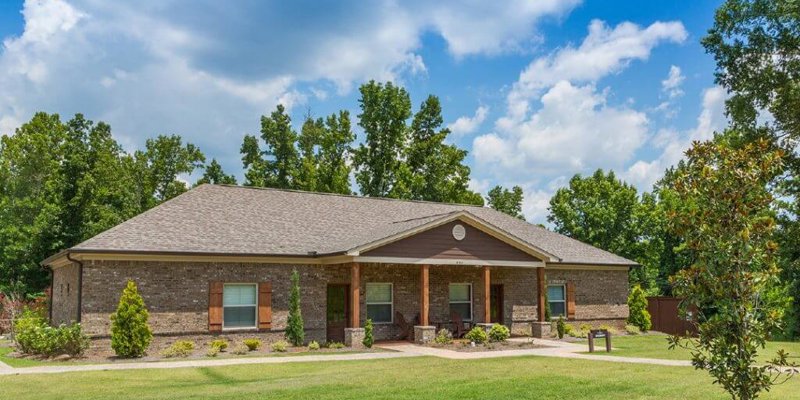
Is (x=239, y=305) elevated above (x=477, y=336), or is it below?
above

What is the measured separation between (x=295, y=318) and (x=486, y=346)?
233 inches

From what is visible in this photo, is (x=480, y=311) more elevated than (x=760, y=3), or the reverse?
(x=760, y=3)

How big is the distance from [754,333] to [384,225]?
63.7ft

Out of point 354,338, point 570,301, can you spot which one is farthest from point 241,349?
point 570,301

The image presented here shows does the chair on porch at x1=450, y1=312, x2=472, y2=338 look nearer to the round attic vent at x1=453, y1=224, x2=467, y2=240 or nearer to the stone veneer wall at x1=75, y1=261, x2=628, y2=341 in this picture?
the stone veneer wall at x1=75, y1=261, x2=628, y2=341

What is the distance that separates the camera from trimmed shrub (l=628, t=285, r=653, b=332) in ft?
94.7

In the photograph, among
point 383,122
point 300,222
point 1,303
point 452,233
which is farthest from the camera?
point 383,122

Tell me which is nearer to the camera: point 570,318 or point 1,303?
point 570,318

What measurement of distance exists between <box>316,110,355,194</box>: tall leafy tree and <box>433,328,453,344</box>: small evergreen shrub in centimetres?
2205

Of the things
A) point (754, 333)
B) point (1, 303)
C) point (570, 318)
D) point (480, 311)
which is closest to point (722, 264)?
point (754, 333)

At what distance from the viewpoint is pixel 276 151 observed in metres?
45.7

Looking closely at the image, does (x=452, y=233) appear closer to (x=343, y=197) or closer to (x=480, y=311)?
(x=480, y=311)

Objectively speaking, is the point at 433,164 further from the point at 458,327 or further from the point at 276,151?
the point at 458,327

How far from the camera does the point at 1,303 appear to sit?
32875 millimetres
